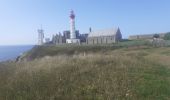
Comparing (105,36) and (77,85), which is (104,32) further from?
(77,85)

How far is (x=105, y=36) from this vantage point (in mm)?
88375

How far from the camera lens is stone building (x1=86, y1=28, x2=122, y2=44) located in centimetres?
8644

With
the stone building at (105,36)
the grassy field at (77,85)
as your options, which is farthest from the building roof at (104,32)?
the grassy field at (77,85)

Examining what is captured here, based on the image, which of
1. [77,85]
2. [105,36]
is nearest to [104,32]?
[105,36]

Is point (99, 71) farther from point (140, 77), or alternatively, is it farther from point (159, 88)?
point (159, 88)

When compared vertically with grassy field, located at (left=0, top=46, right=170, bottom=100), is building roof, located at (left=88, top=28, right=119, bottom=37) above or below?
above

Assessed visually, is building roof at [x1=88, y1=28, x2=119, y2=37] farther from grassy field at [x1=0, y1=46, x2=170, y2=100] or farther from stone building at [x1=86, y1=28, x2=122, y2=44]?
grassy field at [x1=0, y1=46, x2=170, y2=100]

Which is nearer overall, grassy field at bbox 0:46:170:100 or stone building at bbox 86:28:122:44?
grassy field at bbox 0:46:170:100

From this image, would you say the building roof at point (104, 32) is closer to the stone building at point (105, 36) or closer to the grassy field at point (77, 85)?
the stone building at point (105, 36)

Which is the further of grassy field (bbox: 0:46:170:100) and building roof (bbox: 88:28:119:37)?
building roof (bbox: 88:28:119:37)

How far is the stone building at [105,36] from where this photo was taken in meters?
86.4

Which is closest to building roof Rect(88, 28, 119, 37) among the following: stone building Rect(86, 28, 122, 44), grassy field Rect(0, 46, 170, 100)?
stone building Rect(86, 28, 122, 44)

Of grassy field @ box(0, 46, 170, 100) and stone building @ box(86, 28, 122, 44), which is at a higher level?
stone building @ box(86, 28, 122, 44)

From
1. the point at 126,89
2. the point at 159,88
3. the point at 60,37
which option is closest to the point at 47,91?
the point at 126,89
